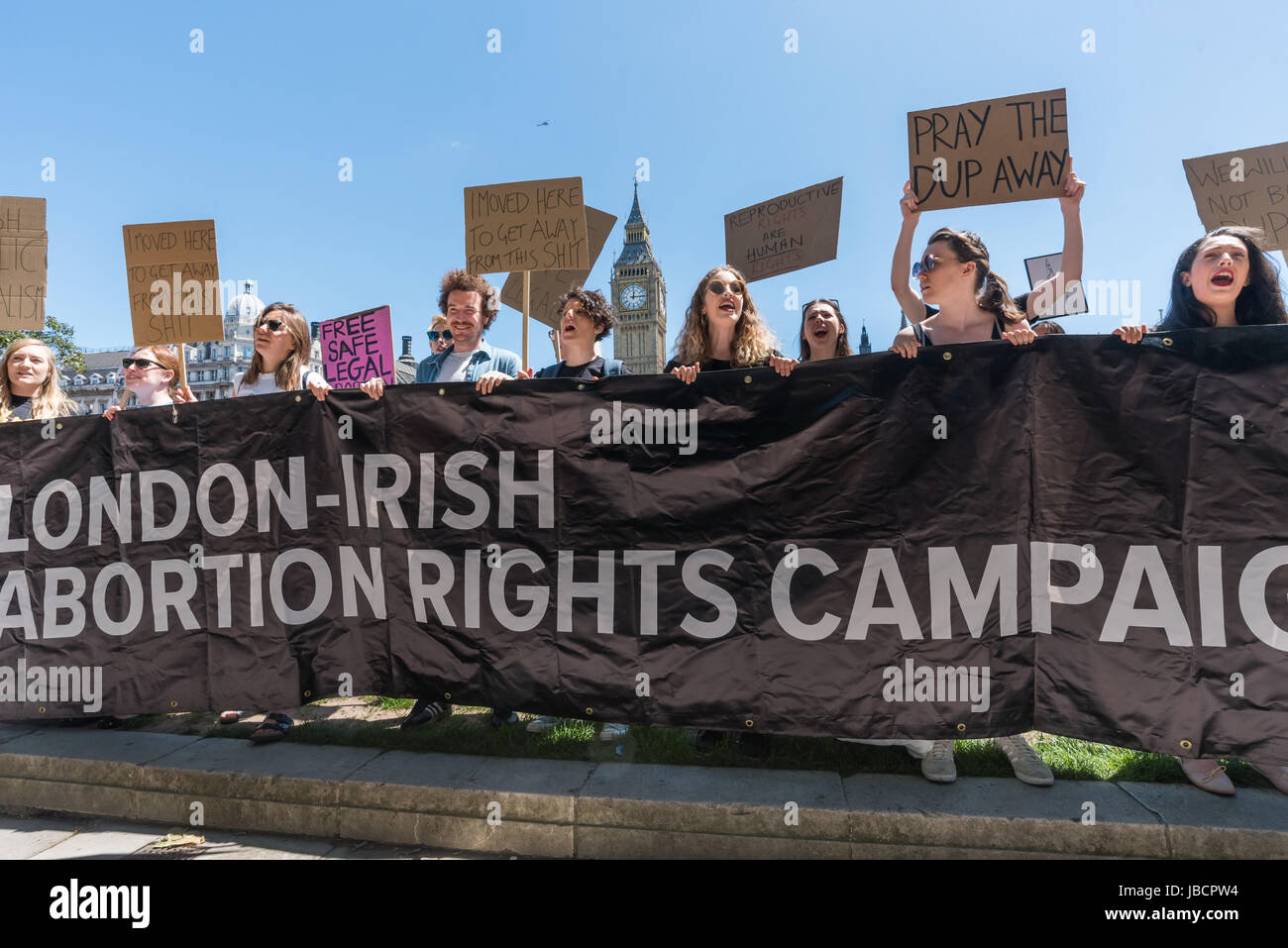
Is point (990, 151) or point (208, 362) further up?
point (208, 362)

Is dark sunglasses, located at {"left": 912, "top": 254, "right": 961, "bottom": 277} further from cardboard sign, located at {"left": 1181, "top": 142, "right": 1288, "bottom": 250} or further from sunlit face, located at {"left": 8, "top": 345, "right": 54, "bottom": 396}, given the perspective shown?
sunlit face, located at {"left": 8, "top": 345, "right": 54, "bottom": 396}

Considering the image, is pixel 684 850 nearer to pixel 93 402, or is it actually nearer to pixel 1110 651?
pixel 1110 651

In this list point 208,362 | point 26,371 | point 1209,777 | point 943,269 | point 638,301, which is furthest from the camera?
point 208,362

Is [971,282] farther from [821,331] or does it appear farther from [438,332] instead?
[438,332]

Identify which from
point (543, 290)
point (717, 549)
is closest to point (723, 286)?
point (717, 549)

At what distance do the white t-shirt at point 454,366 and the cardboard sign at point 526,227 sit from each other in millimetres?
655

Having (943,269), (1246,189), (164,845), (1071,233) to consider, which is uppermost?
(1246,189)

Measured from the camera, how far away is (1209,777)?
2.48m

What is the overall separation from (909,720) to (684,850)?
1.05 m

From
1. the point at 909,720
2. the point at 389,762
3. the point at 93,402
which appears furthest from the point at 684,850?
the point at 93,402

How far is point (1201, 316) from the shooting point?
2834mm

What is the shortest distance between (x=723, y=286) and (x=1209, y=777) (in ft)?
9.70

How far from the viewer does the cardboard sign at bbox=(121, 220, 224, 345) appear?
4312 millimetres

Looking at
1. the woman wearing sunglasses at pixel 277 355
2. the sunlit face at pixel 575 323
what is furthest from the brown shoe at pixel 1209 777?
the woman wearing sunglasses at pixel 277 355
